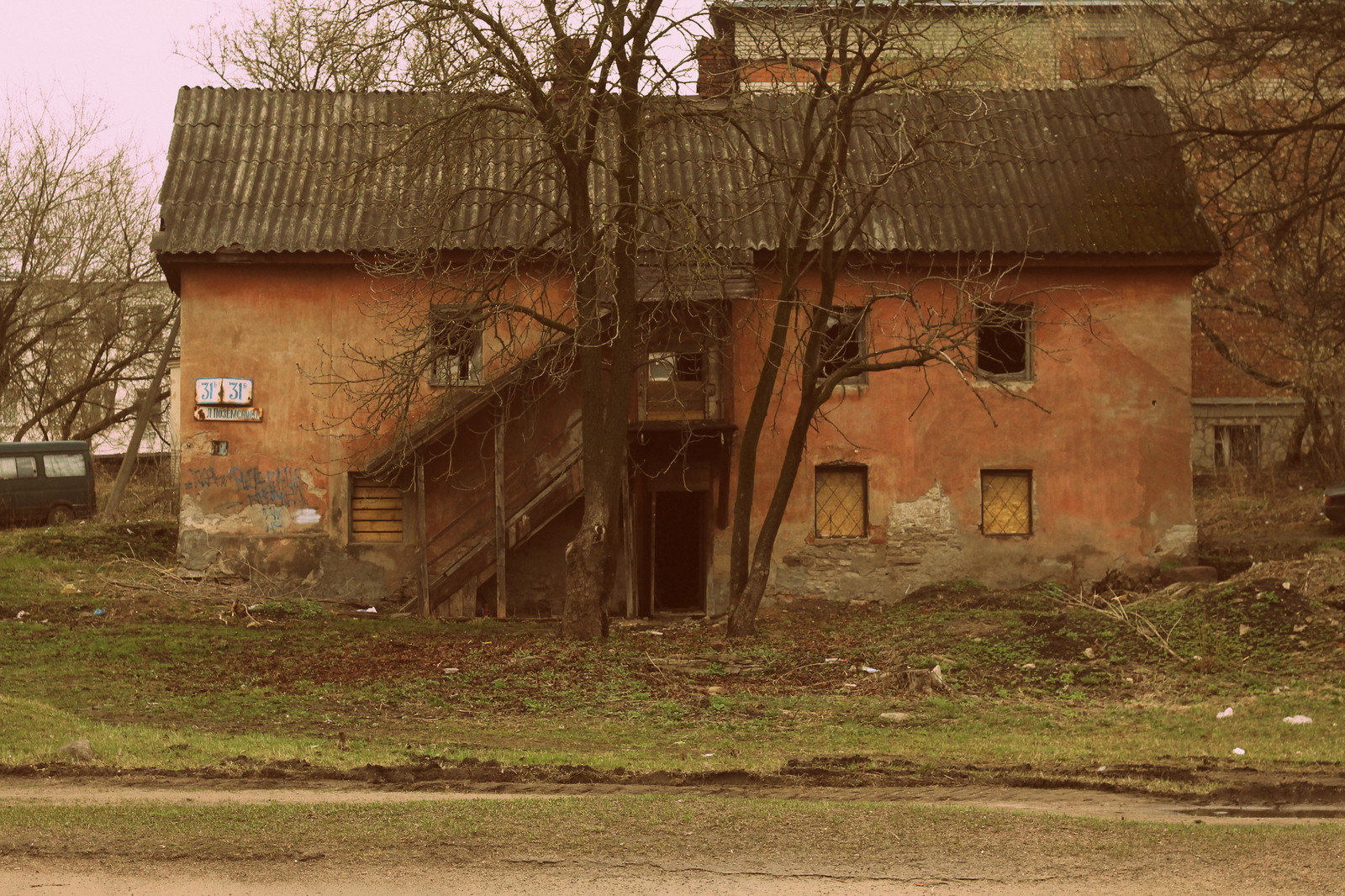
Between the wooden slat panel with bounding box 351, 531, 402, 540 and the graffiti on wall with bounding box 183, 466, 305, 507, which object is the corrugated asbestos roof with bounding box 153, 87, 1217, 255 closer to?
the graffiti on wall with bounding box 183, 466, 305, 507

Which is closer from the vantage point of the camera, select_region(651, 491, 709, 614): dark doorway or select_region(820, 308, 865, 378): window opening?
select_region(820, 308, 865, 378): window opening

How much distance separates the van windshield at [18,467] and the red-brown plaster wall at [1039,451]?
16978 millimetres

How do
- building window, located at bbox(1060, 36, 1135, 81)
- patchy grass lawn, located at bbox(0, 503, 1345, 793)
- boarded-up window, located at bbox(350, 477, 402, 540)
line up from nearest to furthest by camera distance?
1. patchy grass lawn, located at bbox(0, 503, 1345, 793)
2. boarded-up window, located at bbox(350, 477, 402, 540)
3. building window, located at bbox(1060, 36, 1135, 81)

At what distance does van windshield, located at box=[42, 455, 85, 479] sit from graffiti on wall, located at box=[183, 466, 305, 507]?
1145 centimetres

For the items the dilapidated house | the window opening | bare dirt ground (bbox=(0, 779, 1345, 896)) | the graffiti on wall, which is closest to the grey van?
the graffiti on wall

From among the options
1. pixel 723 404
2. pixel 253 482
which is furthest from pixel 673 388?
pixel 253 482

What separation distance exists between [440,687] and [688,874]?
7851 mm

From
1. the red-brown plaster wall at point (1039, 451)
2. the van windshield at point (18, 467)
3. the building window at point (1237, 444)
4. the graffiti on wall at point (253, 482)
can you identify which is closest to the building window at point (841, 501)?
the red-brown plaster wall at point (1039, 451)

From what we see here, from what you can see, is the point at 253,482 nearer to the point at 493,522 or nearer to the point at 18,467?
the point at 493,522

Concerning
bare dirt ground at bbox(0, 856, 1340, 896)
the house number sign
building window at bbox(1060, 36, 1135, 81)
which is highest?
building window at bbox(1060, 36, 1135, 81)

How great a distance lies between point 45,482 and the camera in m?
31.9

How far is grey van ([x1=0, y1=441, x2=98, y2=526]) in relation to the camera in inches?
1243

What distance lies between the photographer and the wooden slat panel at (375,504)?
22.6 m

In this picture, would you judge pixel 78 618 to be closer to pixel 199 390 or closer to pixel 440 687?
pixel 199 390
